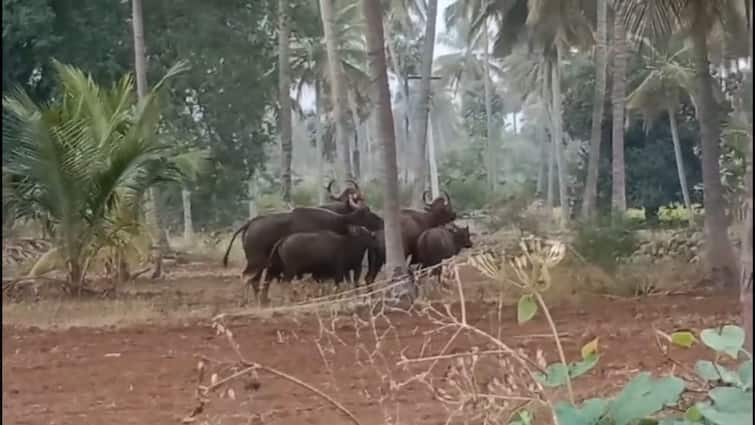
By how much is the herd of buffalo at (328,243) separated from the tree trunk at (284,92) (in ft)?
3.82

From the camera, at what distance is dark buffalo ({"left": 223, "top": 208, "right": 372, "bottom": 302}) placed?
4.96 m

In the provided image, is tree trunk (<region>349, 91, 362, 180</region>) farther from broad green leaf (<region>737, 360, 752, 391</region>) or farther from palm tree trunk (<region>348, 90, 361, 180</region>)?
broad green leaf (<region>737, 360, 752, 391</region>)

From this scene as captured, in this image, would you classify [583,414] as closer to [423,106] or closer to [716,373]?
[716,373]

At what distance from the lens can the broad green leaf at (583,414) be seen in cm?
101

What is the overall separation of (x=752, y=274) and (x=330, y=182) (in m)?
5.63

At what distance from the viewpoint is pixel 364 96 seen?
279 inches

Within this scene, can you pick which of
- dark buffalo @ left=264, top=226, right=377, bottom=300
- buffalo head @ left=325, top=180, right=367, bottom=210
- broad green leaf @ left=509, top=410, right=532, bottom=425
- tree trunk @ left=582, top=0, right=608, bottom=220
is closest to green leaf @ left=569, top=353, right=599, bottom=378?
broad green leaf @ left=509, top=410, right=532, bottom=425

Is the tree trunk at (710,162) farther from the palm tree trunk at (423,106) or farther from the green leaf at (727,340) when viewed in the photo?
the green leaf at (727,340)

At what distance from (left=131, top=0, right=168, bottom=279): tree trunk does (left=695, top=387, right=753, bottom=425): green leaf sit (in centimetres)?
445

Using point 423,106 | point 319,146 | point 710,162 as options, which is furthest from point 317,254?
point 319,146

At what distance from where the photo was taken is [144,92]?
5.50 metres

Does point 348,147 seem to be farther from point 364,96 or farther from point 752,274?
point 752,274

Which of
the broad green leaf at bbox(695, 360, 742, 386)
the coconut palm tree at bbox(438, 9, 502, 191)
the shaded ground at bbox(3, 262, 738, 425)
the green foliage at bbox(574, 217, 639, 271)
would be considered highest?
the coconut palm tree at bbox(438, 9, 502, 191)

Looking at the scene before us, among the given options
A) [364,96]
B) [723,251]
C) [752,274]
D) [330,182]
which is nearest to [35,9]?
[330,182]
